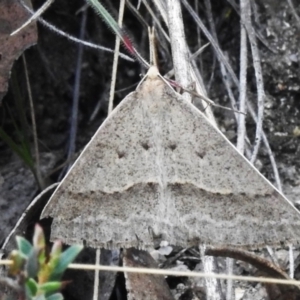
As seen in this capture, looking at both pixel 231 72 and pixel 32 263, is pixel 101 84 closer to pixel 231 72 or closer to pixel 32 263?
pixel 231 72

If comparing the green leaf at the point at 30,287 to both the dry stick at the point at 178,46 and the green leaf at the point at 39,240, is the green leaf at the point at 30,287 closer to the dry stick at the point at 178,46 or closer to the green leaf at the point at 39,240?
the green leaf at the point at 39,240

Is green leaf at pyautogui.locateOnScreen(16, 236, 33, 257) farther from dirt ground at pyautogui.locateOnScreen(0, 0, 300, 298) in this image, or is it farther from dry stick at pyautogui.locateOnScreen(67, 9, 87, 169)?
dry stick at pyautogui.locateOnScreen(67, 9, 87, 169)

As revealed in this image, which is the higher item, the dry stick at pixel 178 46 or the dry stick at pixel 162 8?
the dry stick at pixel 162 8

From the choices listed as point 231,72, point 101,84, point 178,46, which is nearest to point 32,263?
point 178,46

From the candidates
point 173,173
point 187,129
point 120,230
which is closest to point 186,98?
point 187,129

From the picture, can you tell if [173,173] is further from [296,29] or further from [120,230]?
[296,29]

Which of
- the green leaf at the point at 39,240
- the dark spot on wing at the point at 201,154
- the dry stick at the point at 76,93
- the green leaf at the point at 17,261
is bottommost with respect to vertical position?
the dark spot on wing at the point at 201,154

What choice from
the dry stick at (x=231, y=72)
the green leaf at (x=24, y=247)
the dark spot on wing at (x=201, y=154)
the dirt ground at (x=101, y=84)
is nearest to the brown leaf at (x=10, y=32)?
the dirt ground at (x=101, y=84)
